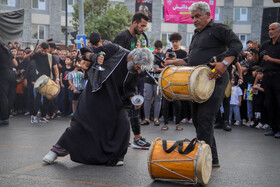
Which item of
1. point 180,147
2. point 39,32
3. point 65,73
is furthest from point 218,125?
point 39,32

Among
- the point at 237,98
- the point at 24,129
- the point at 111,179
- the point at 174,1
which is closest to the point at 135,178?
the point at 111,179

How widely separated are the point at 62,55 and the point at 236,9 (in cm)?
3202

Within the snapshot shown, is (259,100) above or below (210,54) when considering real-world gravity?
below

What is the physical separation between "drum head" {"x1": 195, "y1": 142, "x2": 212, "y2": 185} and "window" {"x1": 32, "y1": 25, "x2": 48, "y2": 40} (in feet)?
121

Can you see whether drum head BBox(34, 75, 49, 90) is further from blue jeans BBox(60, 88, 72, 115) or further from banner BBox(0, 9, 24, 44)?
banner BBox(0, 9, 24, 44)

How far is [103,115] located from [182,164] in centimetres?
162

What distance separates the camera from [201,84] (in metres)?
4.78

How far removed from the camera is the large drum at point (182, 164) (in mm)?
4230

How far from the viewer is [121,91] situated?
225 inches

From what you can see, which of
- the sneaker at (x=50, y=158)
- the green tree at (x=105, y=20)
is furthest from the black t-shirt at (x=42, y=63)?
the green tree at (x=105, y=20)

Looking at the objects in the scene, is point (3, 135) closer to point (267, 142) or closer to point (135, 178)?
point (135, 178)

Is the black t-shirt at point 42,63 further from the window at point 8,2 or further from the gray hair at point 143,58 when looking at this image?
the window at point 8,2

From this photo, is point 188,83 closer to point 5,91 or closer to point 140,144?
point 140,144

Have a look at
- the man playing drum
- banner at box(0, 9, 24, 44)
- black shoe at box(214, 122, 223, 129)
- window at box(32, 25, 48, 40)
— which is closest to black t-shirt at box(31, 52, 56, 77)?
banner at box(0, 9, 24, 44)
